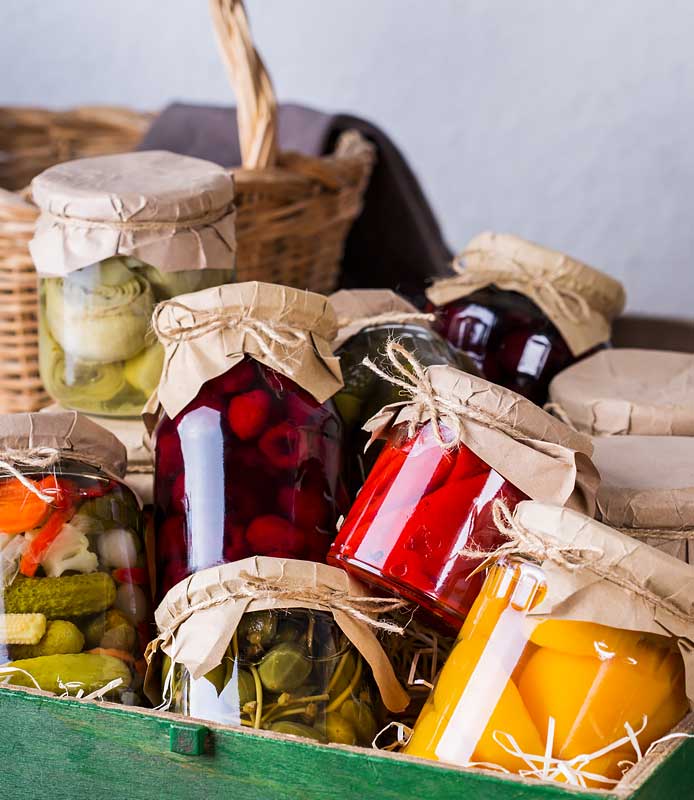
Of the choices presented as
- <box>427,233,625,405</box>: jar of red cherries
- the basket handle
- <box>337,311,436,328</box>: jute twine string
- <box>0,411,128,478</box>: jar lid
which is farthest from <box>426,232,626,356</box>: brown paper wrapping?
<box>0,411,128,478</box>: jar lid

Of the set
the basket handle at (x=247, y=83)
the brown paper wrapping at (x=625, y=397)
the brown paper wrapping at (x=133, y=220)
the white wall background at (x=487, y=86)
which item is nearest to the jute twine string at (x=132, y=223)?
the brown paper wrapping at (x=133, y=220)

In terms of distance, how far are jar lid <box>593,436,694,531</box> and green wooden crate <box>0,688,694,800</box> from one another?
14 centimetres

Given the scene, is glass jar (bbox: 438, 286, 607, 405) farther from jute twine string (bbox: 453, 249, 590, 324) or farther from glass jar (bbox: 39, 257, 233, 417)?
glass jar (bbox: 39, 257, 233, 417)

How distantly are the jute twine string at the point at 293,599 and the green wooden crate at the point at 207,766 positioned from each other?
67 millimetres

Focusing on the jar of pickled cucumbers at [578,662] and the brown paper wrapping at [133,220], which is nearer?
the jar of pickled cucumbers at [578,662]

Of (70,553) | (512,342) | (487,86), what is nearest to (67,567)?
(70,553)

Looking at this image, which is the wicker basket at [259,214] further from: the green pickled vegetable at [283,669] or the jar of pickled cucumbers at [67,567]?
the green pickled vegetable at [283,669]

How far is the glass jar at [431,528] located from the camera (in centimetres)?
61

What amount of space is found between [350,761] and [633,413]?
0.39 m

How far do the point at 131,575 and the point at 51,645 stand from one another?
72mm

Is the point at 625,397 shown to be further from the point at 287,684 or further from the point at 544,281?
the point at 287,684

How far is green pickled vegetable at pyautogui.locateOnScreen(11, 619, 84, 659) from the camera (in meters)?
0.62

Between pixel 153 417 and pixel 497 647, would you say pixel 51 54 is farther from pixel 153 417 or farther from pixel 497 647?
pixel 497 647

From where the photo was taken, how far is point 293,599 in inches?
23.9
